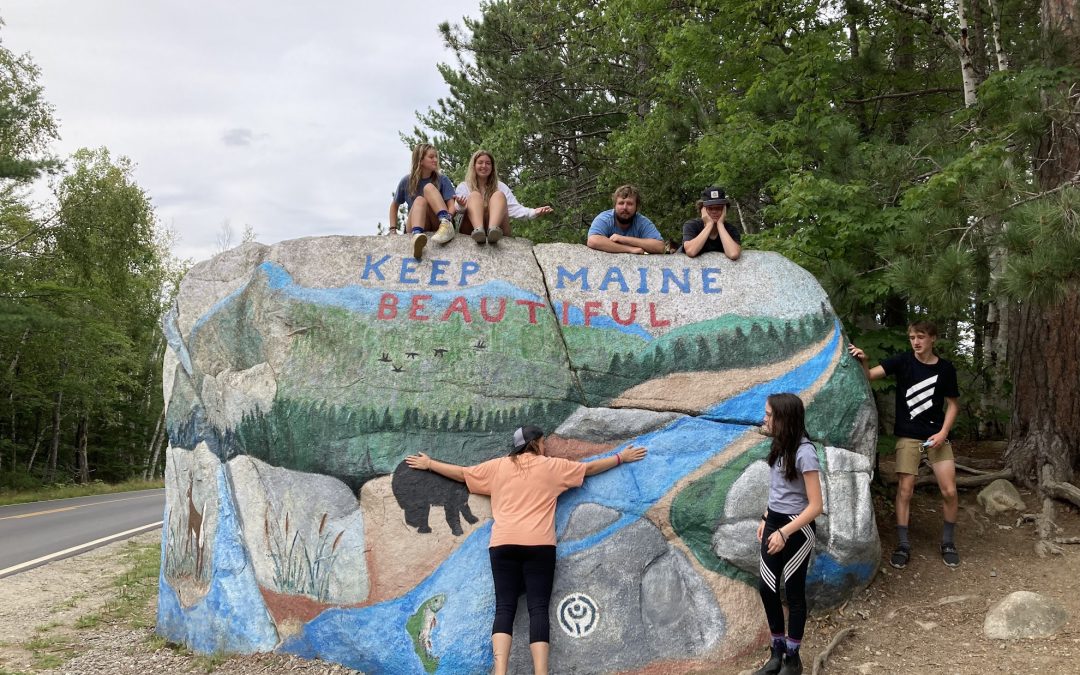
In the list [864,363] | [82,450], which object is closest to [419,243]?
[864,363]

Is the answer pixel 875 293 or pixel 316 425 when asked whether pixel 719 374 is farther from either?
pixel 316 425

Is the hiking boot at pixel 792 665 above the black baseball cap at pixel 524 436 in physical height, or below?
below

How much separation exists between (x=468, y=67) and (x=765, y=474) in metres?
14.5

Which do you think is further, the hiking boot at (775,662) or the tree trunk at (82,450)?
the tree trunk at (82,450)

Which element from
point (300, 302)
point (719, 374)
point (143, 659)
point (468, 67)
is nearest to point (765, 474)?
point (719, 374)

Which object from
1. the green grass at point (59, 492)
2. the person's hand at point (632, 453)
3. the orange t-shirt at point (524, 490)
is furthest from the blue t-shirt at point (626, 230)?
the green grass at point (59, 492)

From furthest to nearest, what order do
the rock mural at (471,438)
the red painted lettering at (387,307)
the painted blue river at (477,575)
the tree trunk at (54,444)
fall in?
the tree trunk at (54,444)
the red painted lettering at (387,307)
the rock mural at (471,438)
the painted blue river at (477,575)

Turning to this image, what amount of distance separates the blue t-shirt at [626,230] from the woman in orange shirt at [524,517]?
1.88m

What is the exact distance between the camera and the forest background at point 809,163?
19.0ft

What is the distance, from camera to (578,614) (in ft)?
15.4

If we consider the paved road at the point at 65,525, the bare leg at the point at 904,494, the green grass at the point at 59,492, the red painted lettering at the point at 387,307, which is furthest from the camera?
the green grass at the point at 59,492

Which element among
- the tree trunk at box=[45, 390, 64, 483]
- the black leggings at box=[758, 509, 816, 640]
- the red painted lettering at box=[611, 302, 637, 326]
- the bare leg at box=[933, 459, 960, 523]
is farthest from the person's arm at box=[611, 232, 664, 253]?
the tree trunk at box=[45, 390, 64, 483]

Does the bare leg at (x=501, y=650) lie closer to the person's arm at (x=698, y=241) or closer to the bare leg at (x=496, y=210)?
the bare leg at (x=496, y=210)

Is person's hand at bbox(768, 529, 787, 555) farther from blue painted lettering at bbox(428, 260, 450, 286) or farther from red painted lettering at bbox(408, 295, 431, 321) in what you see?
blue painted lettering at bbox(428, 260, 450, 286)
